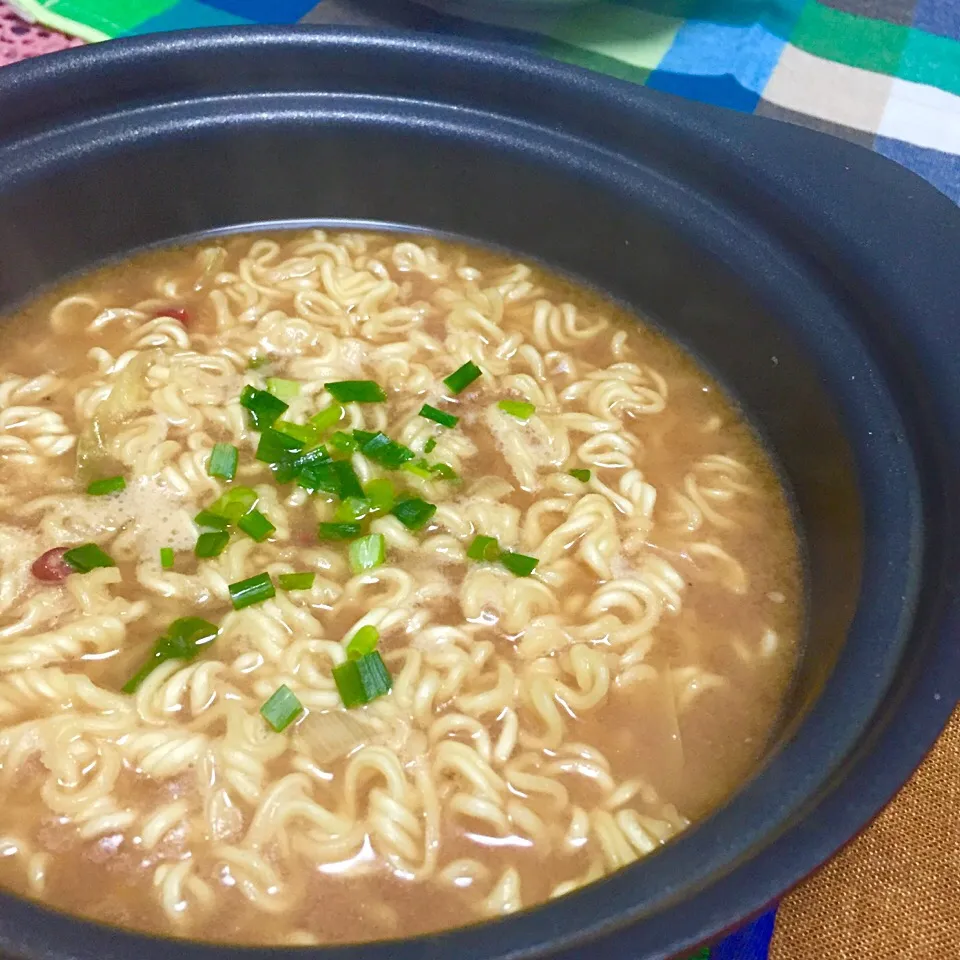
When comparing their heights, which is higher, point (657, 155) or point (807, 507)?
point (657, 155)

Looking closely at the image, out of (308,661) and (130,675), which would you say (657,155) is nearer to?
(308,661)

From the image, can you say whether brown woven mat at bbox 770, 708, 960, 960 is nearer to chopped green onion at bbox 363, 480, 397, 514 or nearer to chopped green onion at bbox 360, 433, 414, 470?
chopped green onion at bbox 363, 480, 397, 514

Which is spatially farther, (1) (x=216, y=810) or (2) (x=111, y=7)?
(2) (x=111, y=7)

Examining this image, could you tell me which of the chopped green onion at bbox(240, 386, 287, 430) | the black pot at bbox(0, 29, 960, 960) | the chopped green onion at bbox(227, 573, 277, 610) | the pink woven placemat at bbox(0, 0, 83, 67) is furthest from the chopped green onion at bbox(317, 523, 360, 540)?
the pink woven placemat at bbox(0, 0, 83, 67)

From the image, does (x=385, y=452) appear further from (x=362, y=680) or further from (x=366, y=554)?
(x=362, y=680)

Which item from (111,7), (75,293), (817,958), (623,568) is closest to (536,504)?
(623,568)

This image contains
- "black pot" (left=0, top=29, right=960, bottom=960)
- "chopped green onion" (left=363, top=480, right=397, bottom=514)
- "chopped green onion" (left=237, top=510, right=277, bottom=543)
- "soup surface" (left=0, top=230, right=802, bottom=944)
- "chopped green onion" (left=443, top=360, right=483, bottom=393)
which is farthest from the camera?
"chopped green onion" (left=443, top=360, right=483, bottom=393)

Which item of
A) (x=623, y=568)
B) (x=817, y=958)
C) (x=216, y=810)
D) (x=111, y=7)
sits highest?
(x=111, y=7)
